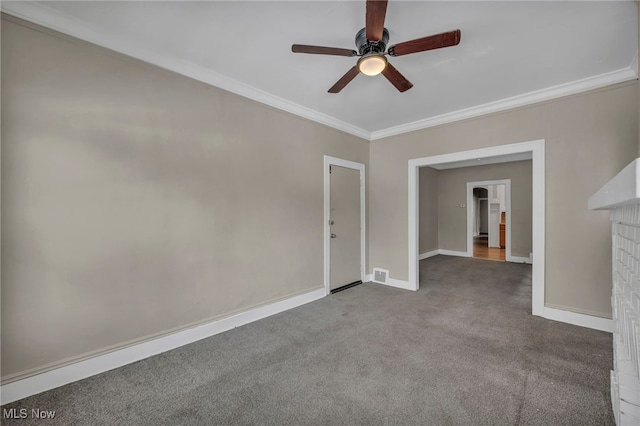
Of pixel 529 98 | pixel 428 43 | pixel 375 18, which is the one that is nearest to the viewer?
pixel 375 18

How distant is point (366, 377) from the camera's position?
2.06 m

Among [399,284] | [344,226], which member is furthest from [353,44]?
[399,284]

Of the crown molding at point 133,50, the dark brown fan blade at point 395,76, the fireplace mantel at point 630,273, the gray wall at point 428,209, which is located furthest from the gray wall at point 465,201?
the fireplace mantel at point 630,273

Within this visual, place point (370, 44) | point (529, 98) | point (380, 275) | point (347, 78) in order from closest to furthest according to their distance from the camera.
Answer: point (370, 44)
point (347, 78)
point (529, 98)
point (380, 275)

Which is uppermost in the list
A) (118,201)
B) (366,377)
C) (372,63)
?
(372,63)

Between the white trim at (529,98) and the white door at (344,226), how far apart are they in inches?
47.4

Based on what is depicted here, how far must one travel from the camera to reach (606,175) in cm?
279

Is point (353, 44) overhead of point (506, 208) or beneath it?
overhead

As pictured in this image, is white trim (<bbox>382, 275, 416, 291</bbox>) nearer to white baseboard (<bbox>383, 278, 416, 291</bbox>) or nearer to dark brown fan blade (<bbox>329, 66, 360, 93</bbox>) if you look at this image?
white baseboard (<bbox>383, 278, 416, 291</bbox>)

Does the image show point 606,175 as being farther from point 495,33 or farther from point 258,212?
point 258,212

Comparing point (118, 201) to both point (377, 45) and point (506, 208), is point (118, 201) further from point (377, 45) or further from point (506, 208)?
point (506, 208)

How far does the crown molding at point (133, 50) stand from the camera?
1850mm

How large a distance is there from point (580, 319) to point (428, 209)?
471 centimetres

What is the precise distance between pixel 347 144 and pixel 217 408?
372cm
